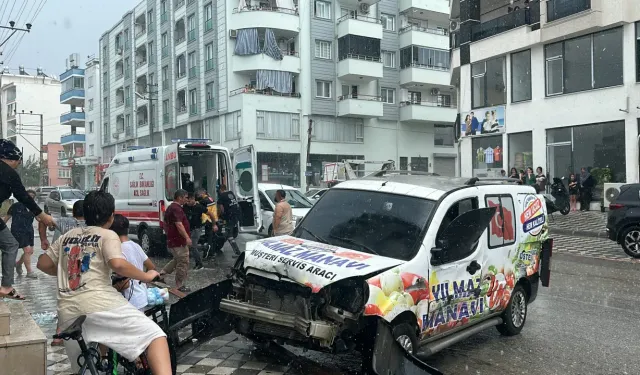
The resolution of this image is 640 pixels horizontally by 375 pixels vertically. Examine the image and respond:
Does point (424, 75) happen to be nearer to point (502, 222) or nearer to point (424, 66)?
point (424, 66)

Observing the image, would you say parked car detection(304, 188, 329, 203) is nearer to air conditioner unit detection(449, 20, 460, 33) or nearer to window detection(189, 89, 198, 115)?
air conditioner unit detection(449, 20, 460, 33)

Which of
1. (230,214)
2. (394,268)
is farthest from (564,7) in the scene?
(394,268)

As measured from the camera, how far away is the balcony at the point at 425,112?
4494 cm

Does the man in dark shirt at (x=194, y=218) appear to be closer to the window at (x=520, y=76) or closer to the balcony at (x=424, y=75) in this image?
the window at (x=520, y=76)

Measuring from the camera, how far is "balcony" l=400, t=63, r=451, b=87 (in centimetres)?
4459

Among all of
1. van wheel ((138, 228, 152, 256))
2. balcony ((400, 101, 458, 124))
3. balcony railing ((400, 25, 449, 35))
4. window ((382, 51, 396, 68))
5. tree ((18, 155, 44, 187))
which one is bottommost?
van wheel ((138, 228, 152, 256))

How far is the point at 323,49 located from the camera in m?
42.0

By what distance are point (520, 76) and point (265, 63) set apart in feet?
61.0

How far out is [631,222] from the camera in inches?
496

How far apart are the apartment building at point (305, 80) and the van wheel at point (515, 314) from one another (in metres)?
32.7

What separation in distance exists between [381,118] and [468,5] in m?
17.3

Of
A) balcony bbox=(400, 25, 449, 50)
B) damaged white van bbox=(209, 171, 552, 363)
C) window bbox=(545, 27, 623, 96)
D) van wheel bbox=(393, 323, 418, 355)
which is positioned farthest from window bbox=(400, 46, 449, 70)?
van wheel bbox=(393, 323, 418, 355)

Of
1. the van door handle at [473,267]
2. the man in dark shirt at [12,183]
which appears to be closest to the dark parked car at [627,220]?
the van door handle at [473,267]

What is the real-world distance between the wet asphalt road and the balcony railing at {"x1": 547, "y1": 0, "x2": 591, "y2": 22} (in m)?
16.0
